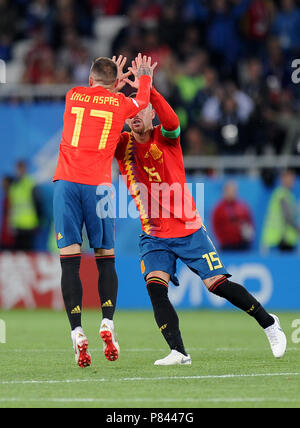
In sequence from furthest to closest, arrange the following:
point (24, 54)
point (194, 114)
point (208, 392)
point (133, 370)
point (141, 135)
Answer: point (24, 54) < point (194, 114) < point (141, 135) < point (133, 370) < point (208, 392)

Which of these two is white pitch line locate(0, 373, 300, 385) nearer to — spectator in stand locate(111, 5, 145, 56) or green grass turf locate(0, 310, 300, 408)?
green grass turf locate(0, 310, 300, 408)

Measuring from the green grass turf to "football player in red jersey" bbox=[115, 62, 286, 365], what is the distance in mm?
401

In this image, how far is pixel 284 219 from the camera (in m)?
16.2

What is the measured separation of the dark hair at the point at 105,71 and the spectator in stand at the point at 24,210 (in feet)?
32.0

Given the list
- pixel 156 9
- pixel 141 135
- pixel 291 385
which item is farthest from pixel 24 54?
pixel 291 385

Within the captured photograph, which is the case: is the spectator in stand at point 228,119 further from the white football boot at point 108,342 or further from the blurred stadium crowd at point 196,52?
the white football boot at point 108,342

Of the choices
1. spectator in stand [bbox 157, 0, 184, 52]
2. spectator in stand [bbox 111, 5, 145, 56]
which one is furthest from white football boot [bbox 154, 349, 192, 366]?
spectator in stand [bbox 157, 0, 184, 52]

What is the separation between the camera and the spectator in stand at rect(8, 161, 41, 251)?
17812 millimetres

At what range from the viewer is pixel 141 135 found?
329 inches

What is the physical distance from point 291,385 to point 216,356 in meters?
2.23

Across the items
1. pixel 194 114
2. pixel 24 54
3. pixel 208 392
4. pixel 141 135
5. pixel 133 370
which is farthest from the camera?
pixel 24 54

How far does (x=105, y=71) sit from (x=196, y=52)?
10769mm

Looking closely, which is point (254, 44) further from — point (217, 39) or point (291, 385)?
point (291, 385)

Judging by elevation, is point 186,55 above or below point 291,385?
above
